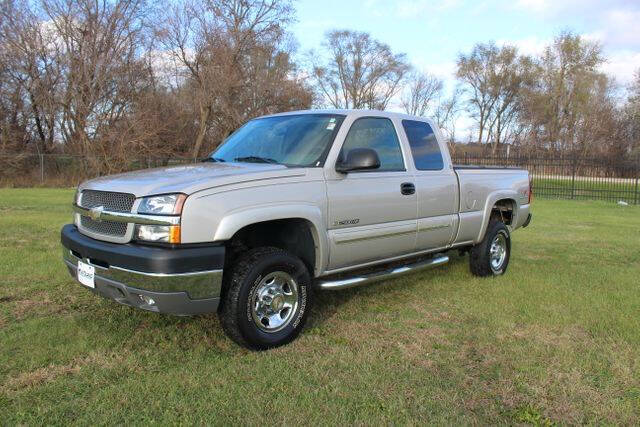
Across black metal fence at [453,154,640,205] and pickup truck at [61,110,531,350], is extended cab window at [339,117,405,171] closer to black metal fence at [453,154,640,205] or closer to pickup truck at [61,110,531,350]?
pickup truck at [61,110,531,350]

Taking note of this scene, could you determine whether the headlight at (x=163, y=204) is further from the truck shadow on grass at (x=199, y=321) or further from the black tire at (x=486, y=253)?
the black tire at (x=486, y=253)

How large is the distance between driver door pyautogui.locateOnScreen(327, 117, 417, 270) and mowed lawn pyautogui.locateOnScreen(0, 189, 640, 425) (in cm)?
67

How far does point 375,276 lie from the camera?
15.3ft

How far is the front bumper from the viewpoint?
329 cm

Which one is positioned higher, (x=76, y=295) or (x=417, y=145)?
(x=417, y=145)

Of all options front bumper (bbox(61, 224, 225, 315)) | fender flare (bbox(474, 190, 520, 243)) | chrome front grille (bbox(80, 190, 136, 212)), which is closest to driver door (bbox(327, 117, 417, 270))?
front bumper (bbox(61, 224, 225, 315))

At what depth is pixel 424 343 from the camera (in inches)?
162

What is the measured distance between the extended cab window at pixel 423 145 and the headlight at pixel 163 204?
2653 mm

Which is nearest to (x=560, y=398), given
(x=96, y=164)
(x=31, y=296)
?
(x=31, y=296)

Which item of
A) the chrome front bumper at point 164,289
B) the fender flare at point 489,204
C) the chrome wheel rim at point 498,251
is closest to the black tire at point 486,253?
the chrome wheel rim at point 498,251

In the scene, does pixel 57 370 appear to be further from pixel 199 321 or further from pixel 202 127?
pixel 202 127

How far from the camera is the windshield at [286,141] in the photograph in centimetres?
440

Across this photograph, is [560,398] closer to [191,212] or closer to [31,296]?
[191,212]

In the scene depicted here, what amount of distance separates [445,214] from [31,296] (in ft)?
14.0
